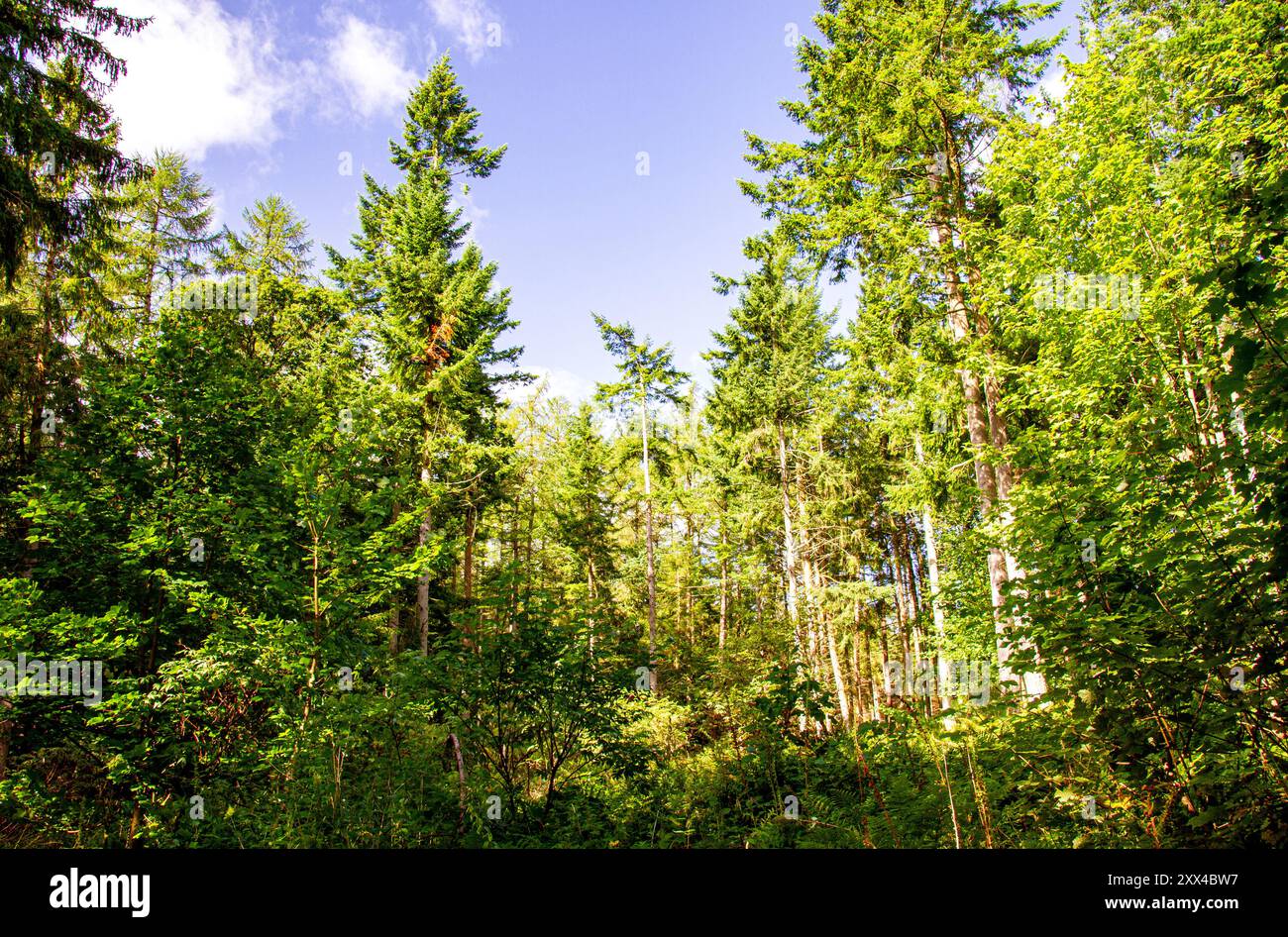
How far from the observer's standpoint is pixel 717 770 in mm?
6273

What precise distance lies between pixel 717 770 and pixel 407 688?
3.66 m

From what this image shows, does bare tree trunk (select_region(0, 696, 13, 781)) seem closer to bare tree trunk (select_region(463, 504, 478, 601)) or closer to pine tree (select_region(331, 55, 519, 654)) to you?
pine tree (select_region(331, 55, 519, 654))

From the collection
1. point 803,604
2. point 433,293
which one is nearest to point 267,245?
point 433,293

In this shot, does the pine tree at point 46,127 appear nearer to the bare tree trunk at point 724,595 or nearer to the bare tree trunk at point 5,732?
the bare tree trunk at point 5,732

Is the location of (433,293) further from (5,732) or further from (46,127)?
(5,732)

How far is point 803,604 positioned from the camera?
15703 mm

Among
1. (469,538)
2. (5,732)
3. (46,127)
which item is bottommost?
(5,732)

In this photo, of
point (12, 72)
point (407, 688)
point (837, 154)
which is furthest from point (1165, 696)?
point (12, 72)

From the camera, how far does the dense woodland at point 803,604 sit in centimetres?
322

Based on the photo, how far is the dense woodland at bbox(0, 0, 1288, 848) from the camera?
3217 mm

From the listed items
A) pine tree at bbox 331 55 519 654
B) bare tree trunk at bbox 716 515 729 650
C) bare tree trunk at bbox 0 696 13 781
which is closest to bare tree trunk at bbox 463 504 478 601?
pine tree at bbox 331 55 519 654

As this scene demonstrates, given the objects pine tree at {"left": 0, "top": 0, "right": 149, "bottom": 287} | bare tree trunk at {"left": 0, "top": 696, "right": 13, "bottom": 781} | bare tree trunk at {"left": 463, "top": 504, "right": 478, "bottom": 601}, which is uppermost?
pine tree at {"left": 0, "top": 0, "right": 149, "bottom": 287}

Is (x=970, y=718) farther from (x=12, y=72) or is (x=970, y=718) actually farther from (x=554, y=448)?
(x=554, y=448)

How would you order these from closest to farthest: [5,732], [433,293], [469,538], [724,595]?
[5,732] → [433,293] → [469,538] → [724,595]
